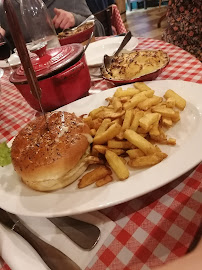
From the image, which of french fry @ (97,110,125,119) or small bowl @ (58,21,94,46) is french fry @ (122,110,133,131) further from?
small bowl @ (58,21,94,46)

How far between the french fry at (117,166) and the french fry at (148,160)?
0.16 ft

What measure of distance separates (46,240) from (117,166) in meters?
0.38

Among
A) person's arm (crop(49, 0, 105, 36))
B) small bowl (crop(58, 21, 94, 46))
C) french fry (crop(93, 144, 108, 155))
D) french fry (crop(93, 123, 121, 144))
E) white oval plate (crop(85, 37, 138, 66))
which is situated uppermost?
person's arm (crop(49, 0, 105, 36))

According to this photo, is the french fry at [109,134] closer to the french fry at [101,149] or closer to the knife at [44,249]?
the french fry at [101,149]

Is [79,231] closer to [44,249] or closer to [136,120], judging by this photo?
[44,249]

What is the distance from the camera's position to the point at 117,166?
92cm

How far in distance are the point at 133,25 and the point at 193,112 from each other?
8.58 m

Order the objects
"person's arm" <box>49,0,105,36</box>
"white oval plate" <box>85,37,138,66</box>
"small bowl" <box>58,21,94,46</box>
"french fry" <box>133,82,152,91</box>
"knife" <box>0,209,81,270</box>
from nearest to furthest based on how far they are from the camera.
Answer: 1. "knife" <box>0,209,81,270</box>
2. "french fry" <box>133,82,152,91</box>
3. "white oval plate" <box>85,37,138,66</box>
4. "small bowl" <box>58,21,94,46</box>
5. "person's arm" <box>49,0,105,36</box>

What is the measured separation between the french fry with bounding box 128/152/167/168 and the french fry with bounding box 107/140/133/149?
0.10m

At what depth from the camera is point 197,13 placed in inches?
107

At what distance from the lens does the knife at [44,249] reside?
28.8 inches

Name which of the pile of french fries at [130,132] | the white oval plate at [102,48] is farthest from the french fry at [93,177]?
the white oval plate at [102,48]

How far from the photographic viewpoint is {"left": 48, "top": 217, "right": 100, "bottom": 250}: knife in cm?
79

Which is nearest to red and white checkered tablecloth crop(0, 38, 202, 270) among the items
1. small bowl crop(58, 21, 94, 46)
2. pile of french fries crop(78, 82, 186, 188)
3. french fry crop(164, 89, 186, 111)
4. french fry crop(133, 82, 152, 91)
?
pile of french fries crop(78, 82, 186, 188)
